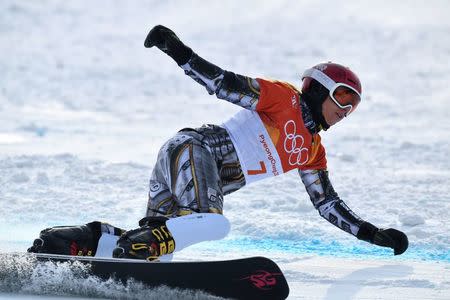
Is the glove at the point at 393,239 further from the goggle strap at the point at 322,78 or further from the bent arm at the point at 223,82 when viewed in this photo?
the bent arm at the point at 223,82

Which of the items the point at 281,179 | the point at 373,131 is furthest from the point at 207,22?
the point at 281,179

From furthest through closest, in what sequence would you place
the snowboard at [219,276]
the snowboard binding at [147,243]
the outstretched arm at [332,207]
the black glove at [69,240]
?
1. the outstretched arm at [332,207]
2. the black glove at [69,240]
3. the snowboard binding at [147,243]
4. the snowboard at [219,276]

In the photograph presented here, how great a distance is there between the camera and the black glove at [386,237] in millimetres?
4074

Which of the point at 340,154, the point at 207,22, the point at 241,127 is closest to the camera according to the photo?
the point at 241,127

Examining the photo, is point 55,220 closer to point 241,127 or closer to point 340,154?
point 241,127

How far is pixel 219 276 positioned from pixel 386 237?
53.7 inches

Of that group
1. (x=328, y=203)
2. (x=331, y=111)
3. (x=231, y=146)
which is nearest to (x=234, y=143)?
(x=231, y=146)

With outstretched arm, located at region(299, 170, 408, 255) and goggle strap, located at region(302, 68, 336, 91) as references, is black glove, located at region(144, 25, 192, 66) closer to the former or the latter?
goggle strap, located at region(302, 68, 336, 91)

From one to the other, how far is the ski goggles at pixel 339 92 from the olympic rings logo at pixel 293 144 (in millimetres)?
280

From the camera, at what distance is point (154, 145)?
11.6 m

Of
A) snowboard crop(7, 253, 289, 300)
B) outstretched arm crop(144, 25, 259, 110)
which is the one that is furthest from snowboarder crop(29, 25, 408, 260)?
snowboard crop(7, 253, 289, 300)

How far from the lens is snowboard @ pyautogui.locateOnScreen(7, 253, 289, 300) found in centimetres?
305

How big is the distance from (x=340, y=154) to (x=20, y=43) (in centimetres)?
1289

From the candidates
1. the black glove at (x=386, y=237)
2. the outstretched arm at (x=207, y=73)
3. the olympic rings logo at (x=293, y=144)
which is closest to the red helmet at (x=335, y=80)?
the olympic rings logo at (x=293, y=144)
